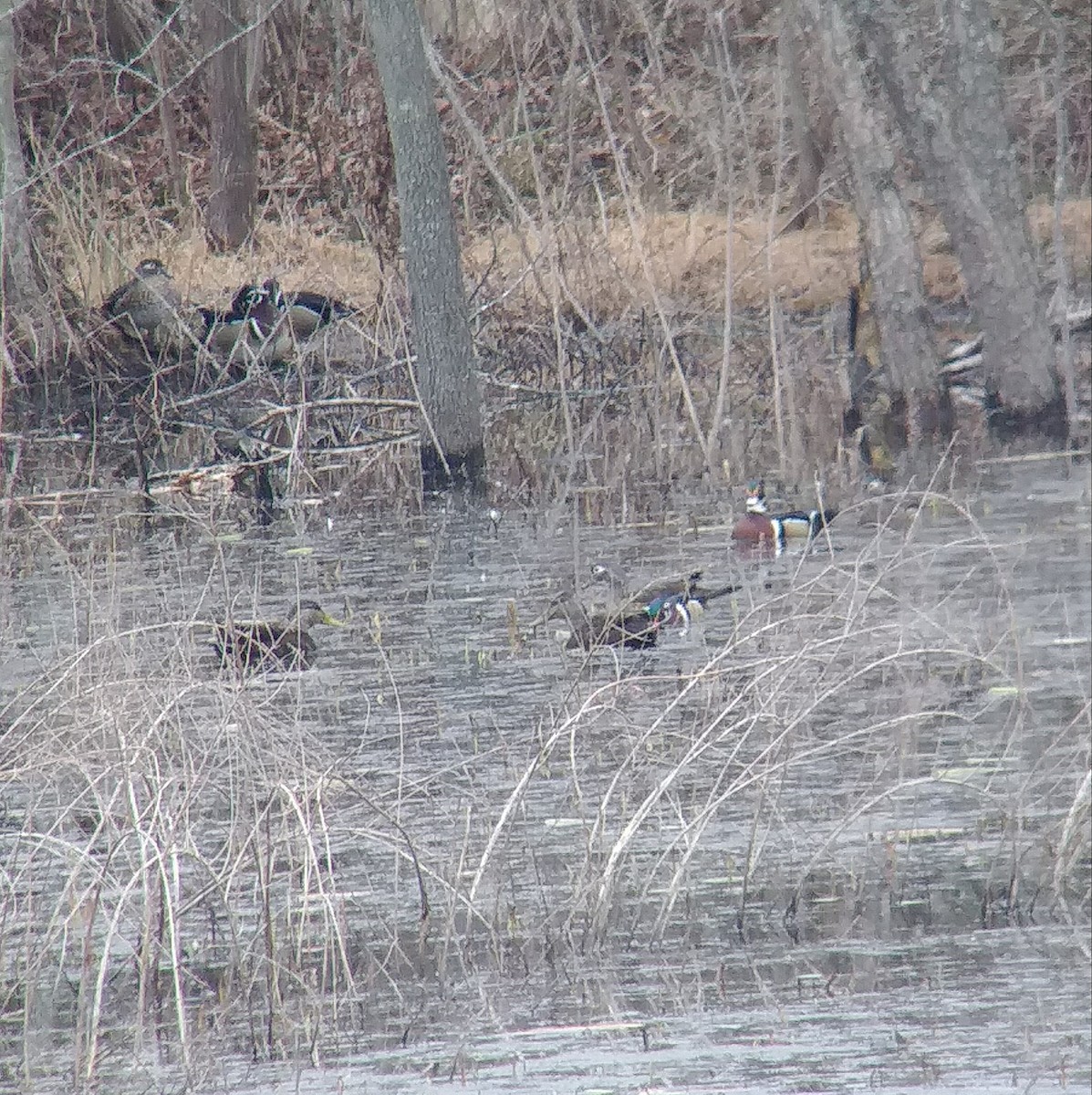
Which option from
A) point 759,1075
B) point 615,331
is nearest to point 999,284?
point 615,331

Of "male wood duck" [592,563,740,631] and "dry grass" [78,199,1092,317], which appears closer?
"male wood duck" [592,563,740,631]

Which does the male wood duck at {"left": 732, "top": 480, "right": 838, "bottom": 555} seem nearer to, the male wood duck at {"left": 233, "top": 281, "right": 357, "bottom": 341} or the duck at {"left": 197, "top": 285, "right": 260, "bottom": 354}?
the male wood duck at {"left": 233, "top": 281, "right": 357, "bottom": 341}

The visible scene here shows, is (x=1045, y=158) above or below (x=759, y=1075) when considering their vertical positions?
above

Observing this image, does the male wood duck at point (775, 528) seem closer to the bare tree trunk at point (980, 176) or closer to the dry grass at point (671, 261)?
the bare tree trunk at point (980, 176)

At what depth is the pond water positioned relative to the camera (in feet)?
Result: 17.3

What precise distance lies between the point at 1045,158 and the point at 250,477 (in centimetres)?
1266

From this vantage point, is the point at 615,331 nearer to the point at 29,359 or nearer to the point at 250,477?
the point at 250,477

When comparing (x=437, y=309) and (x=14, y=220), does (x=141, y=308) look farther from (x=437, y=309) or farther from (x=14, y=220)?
(x=437, y=309)

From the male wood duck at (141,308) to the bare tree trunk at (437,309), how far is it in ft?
16.4

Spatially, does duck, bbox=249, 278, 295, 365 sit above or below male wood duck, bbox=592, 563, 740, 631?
above

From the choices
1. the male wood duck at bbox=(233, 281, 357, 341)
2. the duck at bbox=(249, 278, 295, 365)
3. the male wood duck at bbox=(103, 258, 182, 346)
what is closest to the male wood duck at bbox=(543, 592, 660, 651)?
the male wood duck at bbox=(233, 281, 357, 341)

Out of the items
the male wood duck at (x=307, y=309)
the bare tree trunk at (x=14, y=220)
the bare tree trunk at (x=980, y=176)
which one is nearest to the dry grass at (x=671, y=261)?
the bare tree trunk at (x=14, y=220)

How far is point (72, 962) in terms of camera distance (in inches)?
246

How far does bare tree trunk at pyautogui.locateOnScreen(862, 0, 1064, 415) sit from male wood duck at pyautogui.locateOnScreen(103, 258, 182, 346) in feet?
21.1
